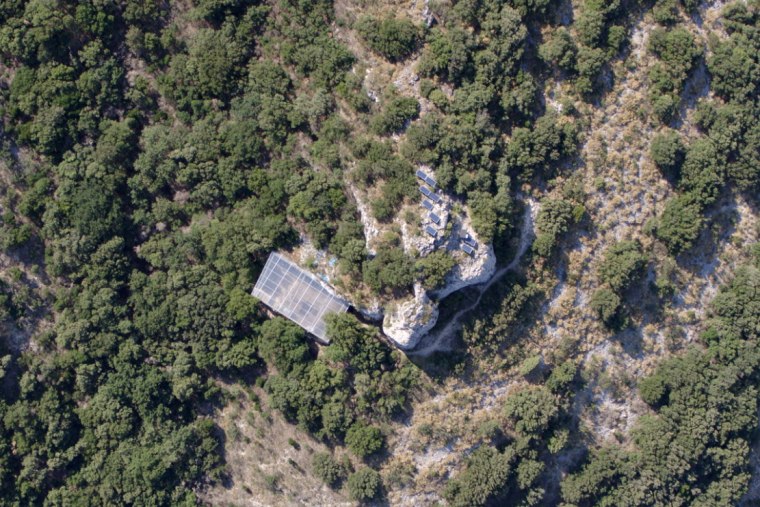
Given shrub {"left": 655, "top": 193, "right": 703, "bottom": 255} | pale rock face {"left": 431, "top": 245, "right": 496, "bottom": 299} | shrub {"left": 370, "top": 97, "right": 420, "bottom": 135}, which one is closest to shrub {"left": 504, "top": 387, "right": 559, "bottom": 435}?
pale rock face {"left": 431, "top": 245, "right": 496, "bottom": 299}

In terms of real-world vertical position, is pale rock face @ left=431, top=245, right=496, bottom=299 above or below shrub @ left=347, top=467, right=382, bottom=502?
above

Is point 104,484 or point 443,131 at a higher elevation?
point 443,131

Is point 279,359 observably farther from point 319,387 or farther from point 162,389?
point 162,389

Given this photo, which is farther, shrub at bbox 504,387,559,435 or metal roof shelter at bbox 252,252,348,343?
metal roof shelter at bbox 252,252,348,343

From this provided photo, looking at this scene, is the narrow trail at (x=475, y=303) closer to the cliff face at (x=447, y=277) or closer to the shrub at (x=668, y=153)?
the cliff face at (x=447, y=277)

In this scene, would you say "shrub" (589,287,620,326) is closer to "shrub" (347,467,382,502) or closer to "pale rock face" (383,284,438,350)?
"pale rock face" (383,284,438,350)

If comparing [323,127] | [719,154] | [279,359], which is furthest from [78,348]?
[719,154]
